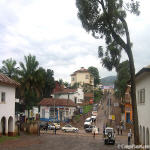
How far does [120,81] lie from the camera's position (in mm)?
62156

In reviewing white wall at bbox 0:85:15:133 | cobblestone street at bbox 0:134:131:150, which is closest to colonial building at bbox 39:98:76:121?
white wall at bbox 0:85:15:133

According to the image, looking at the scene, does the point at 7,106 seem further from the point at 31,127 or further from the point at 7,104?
the point at 31,127

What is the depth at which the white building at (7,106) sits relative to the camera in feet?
107

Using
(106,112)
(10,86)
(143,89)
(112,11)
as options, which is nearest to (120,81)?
(106,112)

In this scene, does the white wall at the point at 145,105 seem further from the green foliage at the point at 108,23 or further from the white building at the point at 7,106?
the white building at the point at 7,106

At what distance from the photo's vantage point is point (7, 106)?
3400 centimetres

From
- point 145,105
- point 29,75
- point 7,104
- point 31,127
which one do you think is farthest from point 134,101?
point 29,75

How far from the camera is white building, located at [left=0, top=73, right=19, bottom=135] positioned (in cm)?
3263

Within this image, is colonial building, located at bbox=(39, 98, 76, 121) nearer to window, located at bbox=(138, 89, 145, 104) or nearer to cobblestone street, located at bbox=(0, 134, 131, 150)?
cobblestone street, located at bbox=(0, 134, 131, 150)

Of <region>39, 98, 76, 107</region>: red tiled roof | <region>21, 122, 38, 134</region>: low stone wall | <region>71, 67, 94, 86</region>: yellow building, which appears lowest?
<region>21, 122, 38, 134</region>: low stone wall

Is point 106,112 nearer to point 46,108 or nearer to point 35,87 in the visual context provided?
point 46,108

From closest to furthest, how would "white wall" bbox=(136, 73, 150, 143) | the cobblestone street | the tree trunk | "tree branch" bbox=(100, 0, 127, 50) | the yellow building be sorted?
the tree trunk → "tree branch" bbox=(100, 0, 127, 50) → "white wall" bbox=(136, 73, 150, 143) → the cobblestone street → the yellow building

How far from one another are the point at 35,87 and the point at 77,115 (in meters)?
19.8

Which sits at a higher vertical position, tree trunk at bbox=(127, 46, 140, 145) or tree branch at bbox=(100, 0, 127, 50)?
tree branch at bbox=(100, 0, 127, 50)
